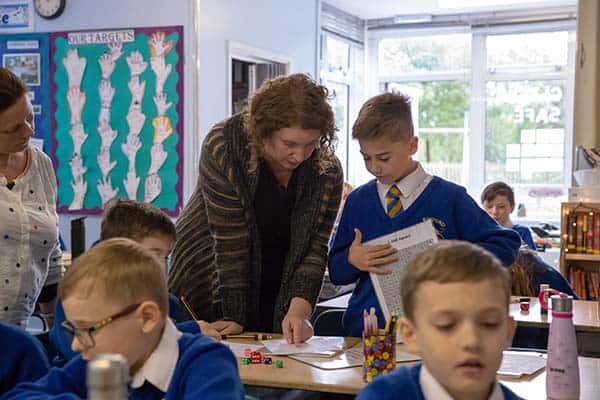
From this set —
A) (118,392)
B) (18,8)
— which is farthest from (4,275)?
(18,8)

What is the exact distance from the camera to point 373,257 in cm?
225

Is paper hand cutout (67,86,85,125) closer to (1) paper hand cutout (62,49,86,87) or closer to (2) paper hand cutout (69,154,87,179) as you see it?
(1) paper hand cutout (62,49,86,87)

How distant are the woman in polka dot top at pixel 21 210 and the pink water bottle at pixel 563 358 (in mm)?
1440

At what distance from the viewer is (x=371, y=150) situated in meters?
2.26

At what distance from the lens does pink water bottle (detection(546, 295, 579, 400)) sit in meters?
1.73

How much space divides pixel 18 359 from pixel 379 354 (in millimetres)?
835

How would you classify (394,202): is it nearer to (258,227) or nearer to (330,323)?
(258,227)

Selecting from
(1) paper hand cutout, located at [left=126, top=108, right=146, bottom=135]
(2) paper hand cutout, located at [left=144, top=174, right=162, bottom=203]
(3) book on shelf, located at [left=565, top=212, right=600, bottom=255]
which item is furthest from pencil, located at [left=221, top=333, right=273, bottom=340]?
→ (1) paper hand cutout, located at [left=126, top=108, right=146, bottom=135]

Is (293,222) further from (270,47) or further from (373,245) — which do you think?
(270,47)

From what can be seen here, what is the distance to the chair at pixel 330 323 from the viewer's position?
3135 mm

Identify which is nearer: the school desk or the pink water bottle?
the pink water bottle

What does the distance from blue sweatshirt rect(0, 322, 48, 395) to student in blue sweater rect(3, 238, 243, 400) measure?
0.46 feet

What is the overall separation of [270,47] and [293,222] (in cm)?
414

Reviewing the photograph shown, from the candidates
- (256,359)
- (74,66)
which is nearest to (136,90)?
(74,66)
